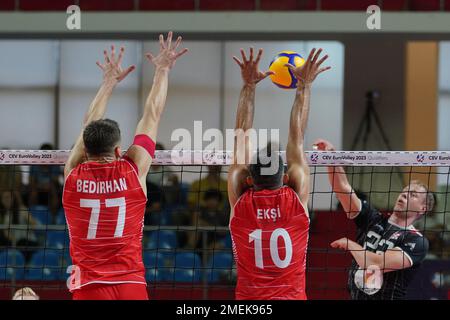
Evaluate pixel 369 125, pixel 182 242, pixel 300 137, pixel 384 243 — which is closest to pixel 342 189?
pixel 384 243

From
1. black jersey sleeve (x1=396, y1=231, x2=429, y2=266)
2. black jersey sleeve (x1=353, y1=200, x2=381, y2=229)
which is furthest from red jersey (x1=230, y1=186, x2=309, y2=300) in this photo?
black jersey sleeve (x1=353, y1=200, x2=381, y2=229)

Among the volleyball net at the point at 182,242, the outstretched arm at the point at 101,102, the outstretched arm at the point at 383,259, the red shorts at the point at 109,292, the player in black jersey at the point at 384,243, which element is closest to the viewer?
the red shorts at the point at 109,292

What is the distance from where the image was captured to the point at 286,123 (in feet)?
57.4

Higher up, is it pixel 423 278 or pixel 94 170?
pixel 94 170

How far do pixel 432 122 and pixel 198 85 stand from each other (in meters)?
4.93

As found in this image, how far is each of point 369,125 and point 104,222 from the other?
11.8m

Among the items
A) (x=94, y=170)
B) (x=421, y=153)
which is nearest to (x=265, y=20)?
(x=421, y=153)

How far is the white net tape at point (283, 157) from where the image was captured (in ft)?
23.4

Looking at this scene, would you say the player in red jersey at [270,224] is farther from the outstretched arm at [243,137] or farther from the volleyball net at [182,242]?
the volleyball net at [182,242]

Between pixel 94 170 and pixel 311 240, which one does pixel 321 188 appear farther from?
pixel 94 170

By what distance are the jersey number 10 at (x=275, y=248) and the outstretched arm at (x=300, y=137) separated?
11.1 inches

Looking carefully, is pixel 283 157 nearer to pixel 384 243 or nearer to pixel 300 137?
pixel 300 137

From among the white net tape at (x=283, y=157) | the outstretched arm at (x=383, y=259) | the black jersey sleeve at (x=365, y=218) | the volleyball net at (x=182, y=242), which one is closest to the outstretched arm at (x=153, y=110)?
the white net tape at (x=283, y=157)

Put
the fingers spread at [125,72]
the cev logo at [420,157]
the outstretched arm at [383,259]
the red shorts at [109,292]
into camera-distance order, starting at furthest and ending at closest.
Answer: the outstretched arm at [383,259] < the cev logo at [420,157] < the fingers spread at [125,72] < the red shorts at [109,292]
